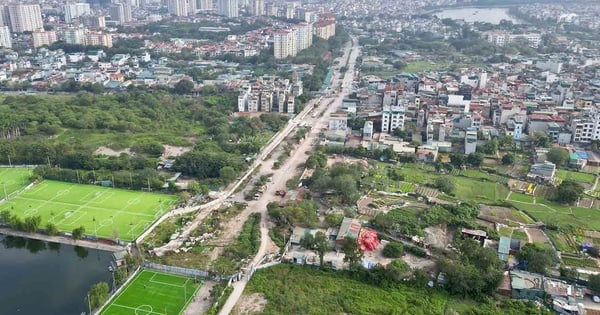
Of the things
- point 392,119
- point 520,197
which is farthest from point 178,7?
point 520,197

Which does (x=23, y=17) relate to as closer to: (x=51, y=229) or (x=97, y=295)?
(x=51, y=229)

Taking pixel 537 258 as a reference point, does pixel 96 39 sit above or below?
above

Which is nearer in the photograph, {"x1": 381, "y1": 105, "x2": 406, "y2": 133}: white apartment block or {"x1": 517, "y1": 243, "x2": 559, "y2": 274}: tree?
{"x1": 517, "y1": 243, "x2": 559, "y2": 274}: tree

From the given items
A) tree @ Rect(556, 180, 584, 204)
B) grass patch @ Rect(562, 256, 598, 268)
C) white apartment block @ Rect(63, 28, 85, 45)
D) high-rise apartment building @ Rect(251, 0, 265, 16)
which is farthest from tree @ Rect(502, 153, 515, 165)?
high-rise apartment building @ Rect(251, 0, 265, 16)

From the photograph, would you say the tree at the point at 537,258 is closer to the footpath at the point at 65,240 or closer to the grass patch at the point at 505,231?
the grass patch at the point at 505,231

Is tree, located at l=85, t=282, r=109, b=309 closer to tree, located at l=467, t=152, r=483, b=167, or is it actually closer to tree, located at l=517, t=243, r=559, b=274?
tree, located at l=517, t=243, r=559, b=274

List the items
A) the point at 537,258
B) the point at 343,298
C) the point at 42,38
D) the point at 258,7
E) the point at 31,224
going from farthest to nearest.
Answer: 1. the point at 258,7
2. the point at 42,38
3. the point at 31,224
4. the point at 537,258
5. the point at 343,298
